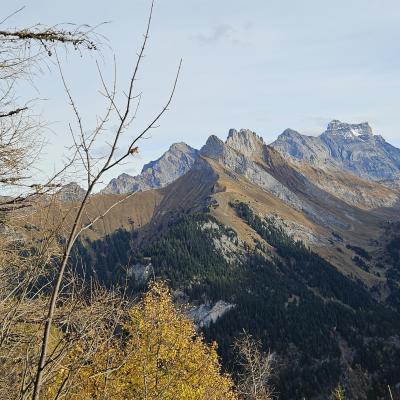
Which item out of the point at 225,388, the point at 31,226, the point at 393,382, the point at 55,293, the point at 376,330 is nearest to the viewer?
the point at 55,293

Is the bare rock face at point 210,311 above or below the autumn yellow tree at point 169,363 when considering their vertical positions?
below

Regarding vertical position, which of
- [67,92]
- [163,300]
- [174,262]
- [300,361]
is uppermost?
[67,92]

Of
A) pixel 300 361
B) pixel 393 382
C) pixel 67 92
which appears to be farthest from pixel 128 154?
pixel 300 361

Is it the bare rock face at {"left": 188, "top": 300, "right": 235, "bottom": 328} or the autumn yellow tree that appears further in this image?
the bare rock face at {"left": 188, "top": 300, "right": 235, "bottom": 328}

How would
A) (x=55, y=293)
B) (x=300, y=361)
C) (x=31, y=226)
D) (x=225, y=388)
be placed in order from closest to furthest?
1. (x=55, y=293)
2. (x=31, y=226)
3. (x=225, y=388)
4. (x=300, y=361)

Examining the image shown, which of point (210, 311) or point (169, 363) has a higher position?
point (169, 363)

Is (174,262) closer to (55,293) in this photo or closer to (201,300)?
(201,300)

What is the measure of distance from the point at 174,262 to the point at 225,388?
7028 inches

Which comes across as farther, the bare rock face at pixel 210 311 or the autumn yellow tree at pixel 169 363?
the bare rock face at pixel 210 311

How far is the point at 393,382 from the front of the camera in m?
123

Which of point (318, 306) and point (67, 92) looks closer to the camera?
point (67, 92)

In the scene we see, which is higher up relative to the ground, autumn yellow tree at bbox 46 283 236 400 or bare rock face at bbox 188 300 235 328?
autumn yellow tree at bbox 46 283 236 400

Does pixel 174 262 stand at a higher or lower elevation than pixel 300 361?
higher

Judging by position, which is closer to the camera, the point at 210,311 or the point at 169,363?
the point at 169,363
